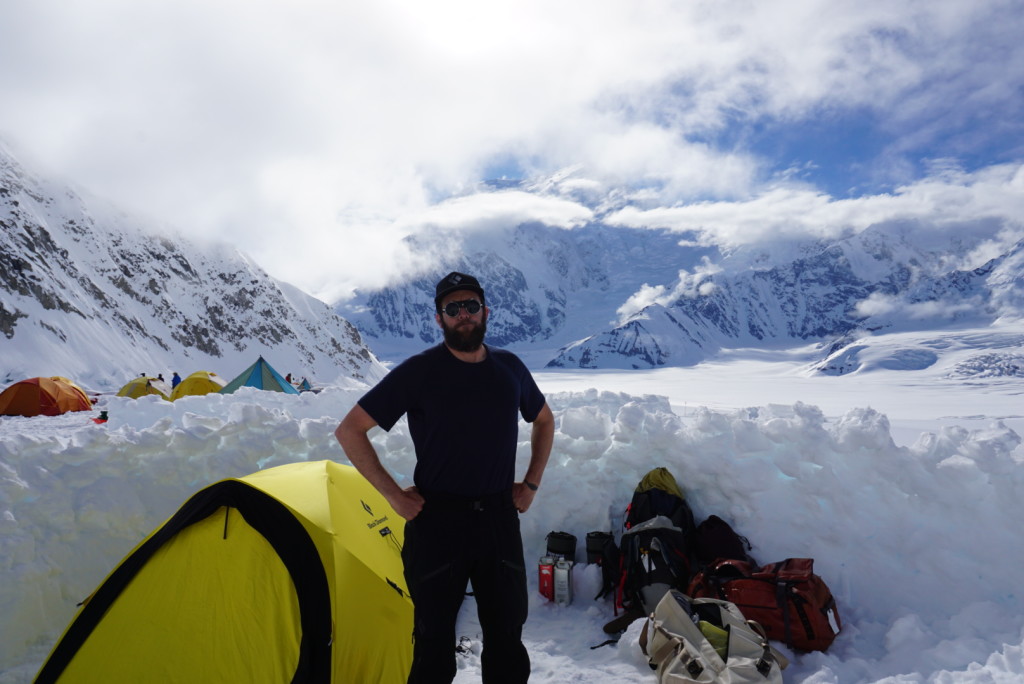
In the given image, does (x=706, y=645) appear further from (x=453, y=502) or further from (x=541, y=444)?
(x=453, y=502)

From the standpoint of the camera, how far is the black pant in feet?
10.1

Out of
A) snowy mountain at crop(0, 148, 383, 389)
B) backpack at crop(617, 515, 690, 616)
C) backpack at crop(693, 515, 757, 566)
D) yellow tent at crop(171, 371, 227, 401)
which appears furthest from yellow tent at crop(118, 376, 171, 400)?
backpack at crop(693, 515, 757, 566)

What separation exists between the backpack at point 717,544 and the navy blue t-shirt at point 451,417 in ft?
9.61

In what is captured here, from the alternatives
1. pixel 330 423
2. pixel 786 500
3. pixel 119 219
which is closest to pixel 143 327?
pixel 119 219

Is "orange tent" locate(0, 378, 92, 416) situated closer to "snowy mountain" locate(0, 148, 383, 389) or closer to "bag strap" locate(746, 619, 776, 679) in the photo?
"snowy mountain" locate(0, 148, 383, 389)

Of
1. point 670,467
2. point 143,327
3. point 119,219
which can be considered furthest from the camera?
Result: point 119,219

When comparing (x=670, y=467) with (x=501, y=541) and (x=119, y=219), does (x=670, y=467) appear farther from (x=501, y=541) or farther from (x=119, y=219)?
(x=119, y=219)

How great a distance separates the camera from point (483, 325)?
328cm

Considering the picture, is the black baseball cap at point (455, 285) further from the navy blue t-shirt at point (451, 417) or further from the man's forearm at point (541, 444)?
the man's forearm at point (541, 444)

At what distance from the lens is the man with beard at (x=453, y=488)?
3.08 meters

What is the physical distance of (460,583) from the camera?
312 cm

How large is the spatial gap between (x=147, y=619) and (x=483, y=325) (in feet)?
9.19

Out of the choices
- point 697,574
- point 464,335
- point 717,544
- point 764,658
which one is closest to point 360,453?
point 464,335

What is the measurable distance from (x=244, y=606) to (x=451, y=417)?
76.2 inches
